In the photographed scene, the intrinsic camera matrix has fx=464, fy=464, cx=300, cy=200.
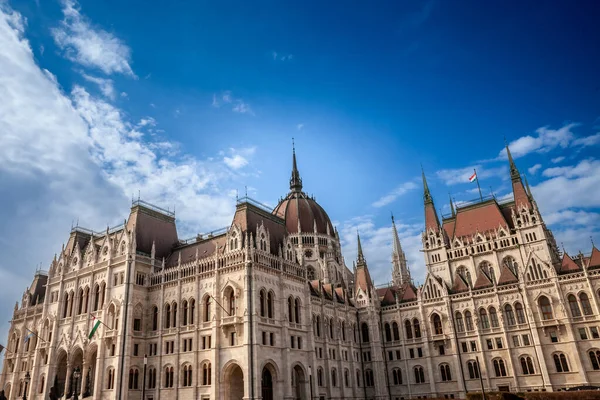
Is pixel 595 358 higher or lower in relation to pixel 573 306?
lower

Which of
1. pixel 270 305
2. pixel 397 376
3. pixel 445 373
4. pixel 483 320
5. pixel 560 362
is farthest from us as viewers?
pixel 397 376

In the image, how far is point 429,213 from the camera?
78500 millimetres

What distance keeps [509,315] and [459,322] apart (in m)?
6.45

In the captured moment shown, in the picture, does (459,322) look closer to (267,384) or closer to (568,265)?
(568,265)

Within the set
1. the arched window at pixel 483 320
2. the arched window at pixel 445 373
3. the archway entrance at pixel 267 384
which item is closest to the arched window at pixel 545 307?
the arched window at pixel 483 320

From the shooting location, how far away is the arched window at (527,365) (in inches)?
2210

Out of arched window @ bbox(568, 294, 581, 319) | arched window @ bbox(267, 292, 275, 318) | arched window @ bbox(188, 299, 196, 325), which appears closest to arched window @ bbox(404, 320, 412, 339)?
arched window @ bbox(568, 294, 581, 319)

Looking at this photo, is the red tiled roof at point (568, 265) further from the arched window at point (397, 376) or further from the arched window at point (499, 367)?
the arched window at point (397, 376)

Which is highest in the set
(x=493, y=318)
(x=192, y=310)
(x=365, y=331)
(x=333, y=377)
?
(x=192, y=310)

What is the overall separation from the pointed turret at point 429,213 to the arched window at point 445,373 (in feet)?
72.6

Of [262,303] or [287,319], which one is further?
[287,319]

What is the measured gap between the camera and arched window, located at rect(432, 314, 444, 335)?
2509 inches

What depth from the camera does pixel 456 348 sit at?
61.0m

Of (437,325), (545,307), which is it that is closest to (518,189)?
(545,307)
